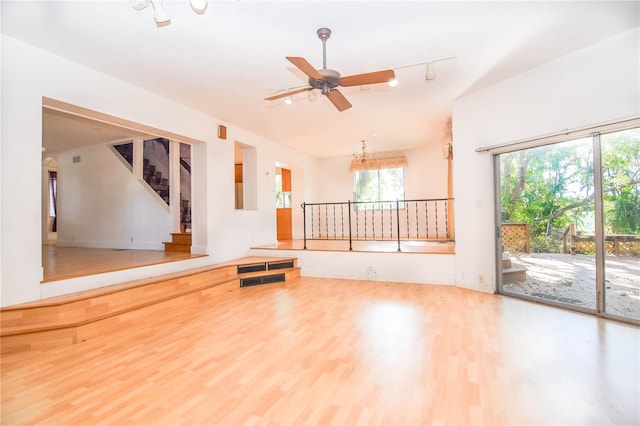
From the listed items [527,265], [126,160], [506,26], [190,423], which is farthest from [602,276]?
[126,160]

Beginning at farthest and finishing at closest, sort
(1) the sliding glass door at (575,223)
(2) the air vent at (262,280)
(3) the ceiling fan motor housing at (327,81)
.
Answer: (2) the air vent at (262,280), (1) the sliding glass door at (575,223), (3) the ceiling fan motor housing at (327,81)

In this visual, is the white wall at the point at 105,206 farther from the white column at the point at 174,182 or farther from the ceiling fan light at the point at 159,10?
the ceiling fan light at the point at 159,10

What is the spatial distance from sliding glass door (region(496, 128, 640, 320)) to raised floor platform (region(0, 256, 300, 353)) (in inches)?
168

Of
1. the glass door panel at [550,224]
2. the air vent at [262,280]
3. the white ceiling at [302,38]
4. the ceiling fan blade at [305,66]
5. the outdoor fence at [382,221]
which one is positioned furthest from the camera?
the outdoor fence at [382,221]

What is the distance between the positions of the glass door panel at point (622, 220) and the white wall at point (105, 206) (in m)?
7.19

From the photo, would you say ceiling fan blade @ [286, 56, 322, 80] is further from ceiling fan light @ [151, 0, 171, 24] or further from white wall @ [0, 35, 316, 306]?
white wall @ [0, 35, 316, 306]

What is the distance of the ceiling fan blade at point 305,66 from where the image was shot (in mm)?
2286

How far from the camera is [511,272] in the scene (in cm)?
415

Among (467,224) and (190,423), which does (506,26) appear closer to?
(467,224)

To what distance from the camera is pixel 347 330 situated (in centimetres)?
294

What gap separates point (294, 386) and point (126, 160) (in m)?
7.20

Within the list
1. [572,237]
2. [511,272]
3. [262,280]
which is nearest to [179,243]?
[262,280]

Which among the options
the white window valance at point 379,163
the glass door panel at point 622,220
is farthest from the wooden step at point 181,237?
the glass door panel at point 622,220

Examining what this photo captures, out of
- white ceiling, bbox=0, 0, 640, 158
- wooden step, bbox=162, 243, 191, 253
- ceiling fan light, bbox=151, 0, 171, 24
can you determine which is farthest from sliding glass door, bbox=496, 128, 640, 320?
wooden step, bbox=162, 243, 191, 253
